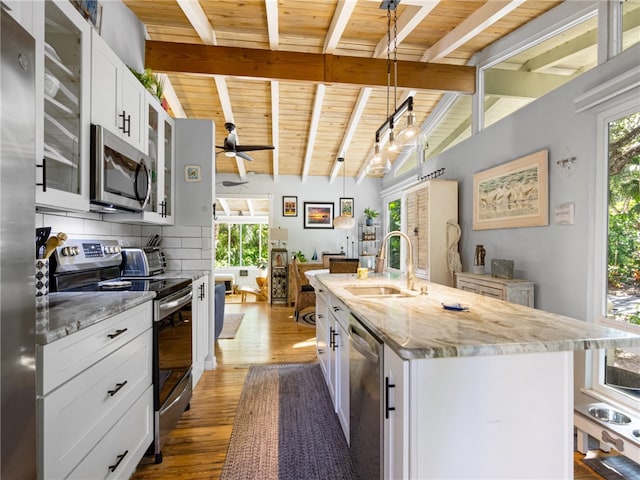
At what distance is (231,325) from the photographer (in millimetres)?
4652

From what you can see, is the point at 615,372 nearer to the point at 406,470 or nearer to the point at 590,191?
the point at 590,191

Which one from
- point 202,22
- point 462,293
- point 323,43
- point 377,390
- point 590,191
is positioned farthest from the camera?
point 323,43

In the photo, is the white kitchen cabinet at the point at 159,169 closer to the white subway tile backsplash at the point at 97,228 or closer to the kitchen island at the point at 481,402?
the white subway tile backsplash at the point at 97,228

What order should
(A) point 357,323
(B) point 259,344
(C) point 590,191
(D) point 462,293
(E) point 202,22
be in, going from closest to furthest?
(A) point 357,323, (D) point 462,293, (C) point 590,191, (E) point 202,22, (B) point 259,344

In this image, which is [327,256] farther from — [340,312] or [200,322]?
[340,312]

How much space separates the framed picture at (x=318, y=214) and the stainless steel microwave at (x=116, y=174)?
4530 millimetres

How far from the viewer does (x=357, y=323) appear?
1.47 m

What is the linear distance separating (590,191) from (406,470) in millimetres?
2375

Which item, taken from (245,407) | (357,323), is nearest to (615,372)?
(357,323)

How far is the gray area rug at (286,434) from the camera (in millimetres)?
1712

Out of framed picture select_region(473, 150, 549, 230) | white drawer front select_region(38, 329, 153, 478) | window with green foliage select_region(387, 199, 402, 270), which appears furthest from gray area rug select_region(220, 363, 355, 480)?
window with green foliage select_region(387, 199, 402, 270)

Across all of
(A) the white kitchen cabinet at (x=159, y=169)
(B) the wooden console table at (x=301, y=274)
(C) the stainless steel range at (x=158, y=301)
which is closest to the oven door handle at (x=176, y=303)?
(C) the stainless steel range at (x=158, y=301)

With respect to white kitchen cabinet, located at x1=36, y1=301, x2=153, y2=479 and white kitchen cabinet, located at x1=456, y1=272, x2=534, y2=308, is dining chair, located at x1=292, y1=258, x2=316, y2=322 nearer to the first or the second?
white kitchen cabinet, located at x1=456, y1=272, x2=534, y2=308

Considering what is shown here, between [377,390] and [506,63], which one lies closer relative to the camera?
[377,390]
